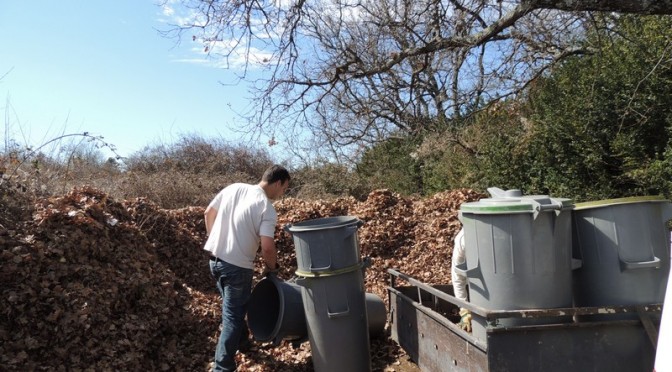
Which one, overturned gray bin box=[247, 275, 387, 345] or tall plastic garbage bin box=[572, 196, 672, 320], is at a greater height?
tall plastic garbage bin box=[572, 196, 672, 320]

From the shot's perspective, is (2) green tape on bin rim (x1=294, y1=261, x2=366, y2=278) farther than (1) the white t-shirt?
No

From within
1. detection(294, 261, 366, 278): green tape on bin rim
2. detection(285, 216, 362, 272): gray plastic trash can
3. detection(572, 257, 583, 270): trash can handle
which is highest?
detection(285, 216, 362, 272): gray plastic trash can

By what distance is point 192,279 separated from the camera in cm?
677

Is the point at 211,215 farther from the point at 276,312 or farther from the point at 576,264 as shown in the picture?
the point at 576,264

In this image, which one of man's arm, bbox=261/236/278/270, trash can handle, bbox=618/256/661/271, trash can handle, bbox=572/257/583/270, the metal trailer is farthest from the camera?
man's arm, bbox=261/236/278/270

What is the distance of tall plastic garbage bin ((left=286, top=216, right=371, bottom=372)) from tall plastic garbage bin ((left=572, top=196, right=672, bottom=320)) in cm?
195

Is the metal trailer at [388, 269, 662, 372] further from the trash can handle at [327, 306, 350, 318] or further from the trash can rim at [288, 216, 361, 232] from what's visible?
the trash can rim at [288, 216, 361, 232]

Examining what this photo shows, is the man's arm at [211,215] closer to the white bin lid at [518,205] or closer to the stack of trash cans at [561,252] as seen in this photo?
the white bin lid at [518,205]

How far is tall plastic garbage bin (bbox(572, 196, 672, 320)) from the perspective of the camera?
3.10m

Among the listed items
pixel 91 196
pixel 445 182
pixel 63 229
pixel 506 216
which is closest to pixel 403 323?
pixel 506 216

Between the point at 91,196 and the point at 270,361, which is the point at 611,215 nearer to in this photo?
the point at 270,361

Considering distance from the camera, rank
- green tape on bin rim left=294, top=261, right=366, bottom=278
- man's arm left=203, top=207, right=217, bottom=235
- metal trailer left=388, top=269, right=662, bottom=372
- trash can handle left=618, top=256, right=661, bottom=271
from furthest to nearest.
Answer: man's arm left=203, top=207, right=217, bottom=235, green tape on bin rim left=294, top=261, right=366, bottom=278, trash can handle left=618, top=256, right=661, bottom=271, metal trailer left=388, top=269, right=662, bottom=372

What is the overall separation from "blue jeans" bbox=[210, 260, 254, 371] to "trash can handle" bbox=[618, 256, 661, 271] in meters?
3.01

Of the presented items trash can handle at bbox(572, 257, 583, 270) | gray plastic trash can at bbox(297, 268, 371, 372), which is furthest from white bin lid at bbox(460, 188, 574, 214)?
gray plastic trash can at bbox(297, 268, 371, 372)
